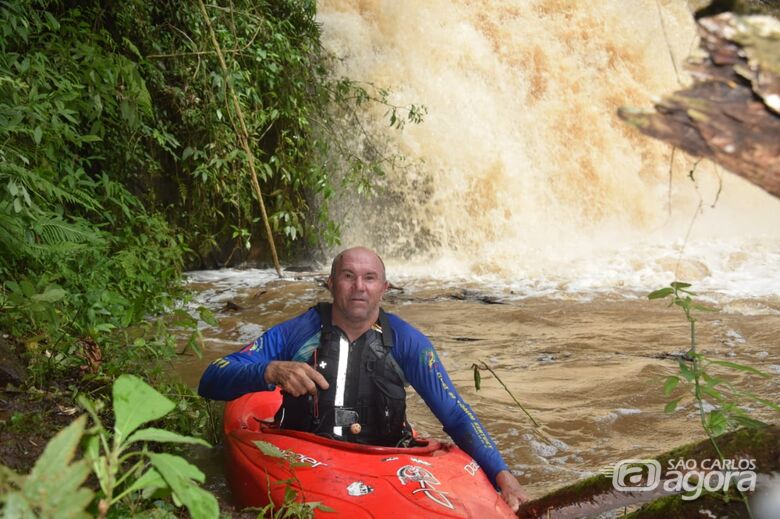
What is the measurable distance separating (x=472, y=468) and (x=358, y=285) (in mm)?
812

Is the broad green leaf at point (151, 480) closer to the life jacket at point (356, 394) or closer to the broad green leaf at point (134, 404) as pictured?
the broad green leaf at point (134, 404)

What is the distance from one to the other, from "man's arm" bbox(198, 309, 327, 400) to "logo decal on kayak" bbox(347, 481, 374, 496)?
38 centimetres

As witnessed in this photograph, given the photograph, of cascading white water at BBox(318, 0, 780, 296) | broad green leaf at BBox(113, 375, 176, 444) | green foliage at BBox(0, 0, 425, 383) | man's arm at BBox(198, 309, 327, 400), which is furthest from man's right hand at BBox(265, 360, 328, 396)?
→ cascading white water at BBox(318, 0, 780, 296)

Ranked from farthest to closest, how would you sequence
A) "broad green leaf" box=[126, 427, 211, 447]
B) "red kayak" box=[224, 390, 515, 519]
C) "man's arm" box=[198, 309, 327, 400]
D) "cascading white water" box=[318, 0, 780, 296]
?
"cascading white water" box=[318, 0, 780, 296] < "man's arm" box=[198, 309, 327, 400] < "red kayak" box=[224, 390, 515, 519] < "broad green leaf" box=[126, 427, 211, 447]

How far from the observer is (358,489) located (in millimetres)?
2570

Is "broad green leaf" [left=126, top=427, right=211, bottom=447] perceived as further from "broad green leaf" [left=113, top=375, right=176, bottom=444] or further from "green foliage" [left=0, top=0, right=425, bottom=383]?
"green foliage" [left=0, top=0, right=425, bottom=383]

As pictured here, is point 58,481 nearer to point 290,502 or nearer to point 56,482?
point 56,482

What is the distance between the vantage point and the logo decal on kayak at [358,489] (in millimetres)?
2555

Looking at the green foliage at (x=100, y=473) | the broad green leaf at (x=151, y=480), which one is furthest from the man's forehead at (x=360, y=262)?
the broad green leaf at (x=151, y=480)

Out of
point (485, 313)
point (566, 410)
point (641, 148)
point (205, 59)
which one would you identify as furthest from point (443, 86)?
point (566, 410)

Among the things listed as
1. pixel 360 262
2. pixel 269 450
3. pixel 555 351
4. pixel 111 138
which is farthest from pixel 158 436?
pixel 555 351

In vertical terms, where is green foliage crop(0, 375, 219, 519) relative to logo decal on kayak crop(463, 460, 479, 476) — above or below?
above

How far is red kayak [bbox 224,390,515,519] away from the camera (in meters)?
2.51

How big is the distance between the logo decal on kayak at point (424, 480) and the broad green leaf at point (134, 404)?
1495 mm
